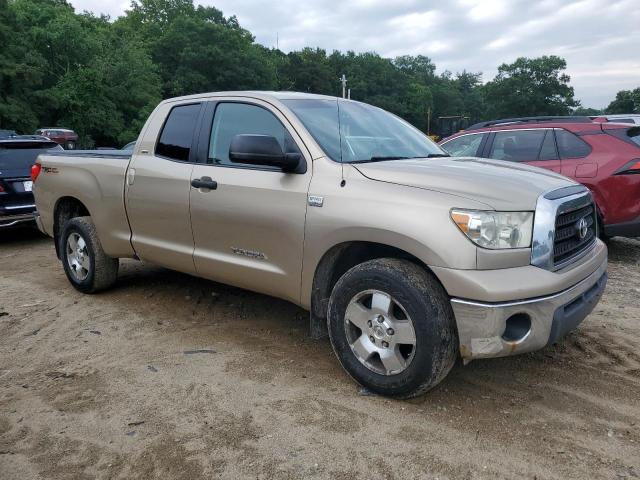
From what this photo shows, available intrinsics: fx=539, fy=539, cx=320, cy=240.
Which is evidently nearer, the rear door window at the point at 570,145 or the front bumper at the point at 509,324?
the front bumper at the point at 509,324

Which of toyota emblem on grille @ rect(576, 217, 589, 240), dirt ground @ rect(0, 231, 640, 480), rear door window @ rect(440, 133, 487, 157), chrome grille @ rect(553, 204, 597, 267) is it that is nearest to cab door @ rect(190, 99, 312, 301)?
dirt ground @ rect(0, 231, 640, 480)

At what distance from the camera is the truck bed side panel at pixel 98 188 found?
4.80m

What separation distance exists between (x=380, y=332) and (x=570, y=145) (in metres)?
4.77

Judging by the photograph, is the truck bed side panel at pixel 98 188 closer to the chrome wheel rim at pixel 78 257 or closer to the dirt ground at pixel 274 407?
the chrome wheel rim at pixel 78 257

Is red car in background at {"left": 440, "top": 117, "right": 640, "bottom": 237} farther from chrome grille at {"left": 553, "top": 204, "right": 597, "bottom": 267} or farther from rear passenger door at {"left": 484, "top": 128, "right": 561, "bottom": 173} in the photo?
chrome grille at {"left": 553, "top": 204, "right": 597, "bottom": 267}

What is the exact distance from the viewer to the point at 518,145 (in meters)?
7.11

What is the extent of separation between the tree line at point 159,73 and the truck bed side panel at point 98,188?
2523 cm

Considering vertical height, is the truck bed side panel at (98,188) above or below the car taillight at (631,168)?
below

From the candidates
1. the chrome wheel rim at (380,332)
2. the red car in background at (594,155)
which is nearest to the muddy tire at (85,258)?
the chrome wheel rim at (380,332)

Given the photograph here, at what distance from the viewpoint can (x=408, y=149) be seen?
4.00 meters

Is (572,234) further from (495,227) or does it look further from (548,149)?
(548,149)

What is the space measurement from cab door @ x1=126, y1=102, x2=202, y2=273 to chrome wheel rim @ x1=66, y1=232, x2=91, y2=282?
0.88 metres

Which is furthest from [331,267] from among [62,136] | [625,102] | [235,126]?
[625,102]

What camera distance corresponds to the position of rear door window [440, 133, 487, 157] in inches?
293
